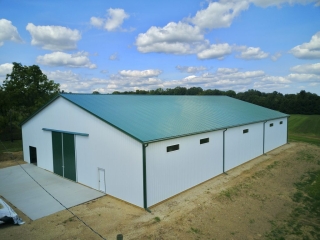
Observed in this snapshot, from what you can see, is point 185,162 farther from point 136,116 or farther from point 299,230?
Answer: point 299,230

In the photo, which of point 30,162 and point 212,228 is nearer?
point 212,228

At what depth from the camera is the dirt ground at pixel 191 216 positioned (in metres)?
8.60

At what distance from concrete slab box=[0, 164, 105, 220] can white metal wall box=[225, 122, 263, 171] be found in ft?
30.6

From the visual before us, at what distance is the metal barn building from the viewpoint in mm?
10930

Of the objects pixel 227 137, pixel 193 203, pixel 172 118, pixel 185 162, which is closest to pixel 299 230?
pixel 193 203

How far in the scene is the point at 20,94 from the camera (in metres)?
27.9

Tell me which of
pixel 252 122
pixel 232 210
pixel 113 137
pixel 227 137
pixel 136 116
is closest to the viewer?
pixel 232 210

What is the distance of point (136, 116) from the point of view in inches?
543

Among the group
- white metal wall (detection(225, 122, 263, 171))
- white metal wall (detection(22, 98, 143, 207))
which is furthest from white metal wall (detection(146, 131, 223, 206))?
white metal wall (detection(225, 122, 263, 171))

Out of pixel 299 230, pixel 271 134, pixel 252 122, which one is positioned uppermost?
pixel 252 122

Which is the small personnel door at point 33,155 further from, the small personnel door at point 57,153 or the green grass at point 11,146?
Result: the green grass at point 11,146

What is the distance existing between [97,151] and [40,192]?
4.01 m

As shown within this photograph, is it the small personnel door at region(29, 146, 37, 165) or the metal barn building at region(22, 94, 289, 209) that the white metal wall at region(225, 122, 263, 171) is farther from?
the small personnel door at region(29, 146, 37, 165)

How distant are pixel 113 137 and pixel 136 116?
2525 mm
